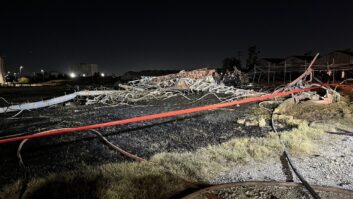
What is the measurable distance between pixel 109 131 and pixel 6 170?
326 cm

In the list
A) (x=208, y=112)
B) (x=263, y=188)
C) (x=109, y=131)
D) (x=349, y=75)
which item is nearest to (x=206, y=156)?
(x=263, y=188)

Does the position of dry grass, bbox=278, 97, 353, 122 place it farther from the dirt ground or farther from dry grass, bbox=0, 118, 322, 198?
dry grass, bbox=0, 118, 322, 198

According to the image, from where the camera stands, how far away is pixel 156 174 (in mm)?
4719

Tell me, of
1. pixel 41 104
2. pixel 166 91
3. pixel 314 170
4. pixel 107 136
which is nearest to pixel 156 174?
pixel 314 170

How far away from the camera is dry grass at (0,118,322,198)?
4090 millimetres

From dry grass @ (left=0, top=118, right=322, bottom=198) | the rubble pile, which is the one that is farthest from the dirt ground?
the rubble pile

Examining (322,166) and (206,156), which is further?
(206,156)

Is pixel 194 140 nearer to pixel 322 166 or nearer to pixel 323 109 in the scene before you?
pixel 322 166

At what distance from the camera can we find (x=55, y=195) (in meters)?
4.03

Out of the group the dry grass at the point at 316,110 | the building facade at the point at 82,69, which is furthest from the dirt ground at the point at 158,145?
the building facade at the point at 82,69

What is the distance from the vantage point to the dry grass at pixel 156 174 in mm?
4090

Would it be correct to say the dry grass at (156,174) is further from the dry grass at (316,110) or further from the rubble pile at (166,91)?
the rubble pile at (166,91)

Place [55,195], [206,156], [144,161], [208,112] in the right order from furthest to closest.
A: [208,112], [206,156], [144,161], [55,195]

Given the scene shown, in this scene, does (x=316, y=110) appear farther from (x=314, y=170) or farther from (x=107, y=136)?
(x=107, y=136)
